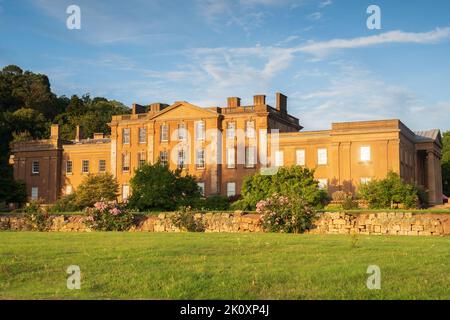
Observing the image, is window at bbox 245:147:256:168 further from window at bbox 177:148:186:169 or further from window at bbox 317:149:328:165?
window at bbox 177:148:186:169

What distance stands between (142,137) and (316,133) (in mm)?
19972

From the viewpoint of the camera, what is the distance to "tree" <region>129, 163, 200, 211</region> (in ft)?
143

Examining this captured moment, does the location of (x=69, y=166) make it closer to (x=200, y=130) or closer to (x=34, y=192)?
(x=34, y=192)

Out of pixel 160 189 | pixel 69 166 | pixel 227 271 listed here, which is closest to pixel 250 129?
pixel 160 189

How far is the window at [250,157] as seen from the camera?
199 feet

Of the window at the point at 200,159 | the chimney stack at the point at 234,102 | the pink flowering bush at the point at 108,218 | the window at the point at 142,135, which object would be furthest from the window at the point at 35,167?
the pink flowering bush at the point at 108,218

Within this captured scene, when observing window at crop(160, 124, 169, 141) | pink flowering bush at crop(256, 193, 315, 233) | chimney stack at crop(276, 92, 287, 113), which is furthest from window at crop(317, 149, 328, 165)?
pink flowering bush at crop(256, 193, 315, 233)

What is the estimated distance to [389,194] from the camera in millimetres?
45219

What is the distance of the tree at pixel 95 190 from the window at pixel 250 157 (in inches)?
528

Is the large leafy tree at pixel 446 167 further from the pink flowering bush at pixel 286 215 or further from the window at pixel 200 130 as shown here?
the pink flowering bush at pixel 286 215

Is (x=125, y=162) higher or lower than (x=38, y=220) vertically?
higher

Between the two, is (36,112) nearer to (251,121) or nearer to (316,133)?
(251,121)

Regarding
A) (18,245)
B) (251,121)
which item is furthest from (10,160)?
(18,245)

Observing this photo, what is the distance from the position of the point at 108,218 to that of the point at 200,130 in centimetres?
3479
